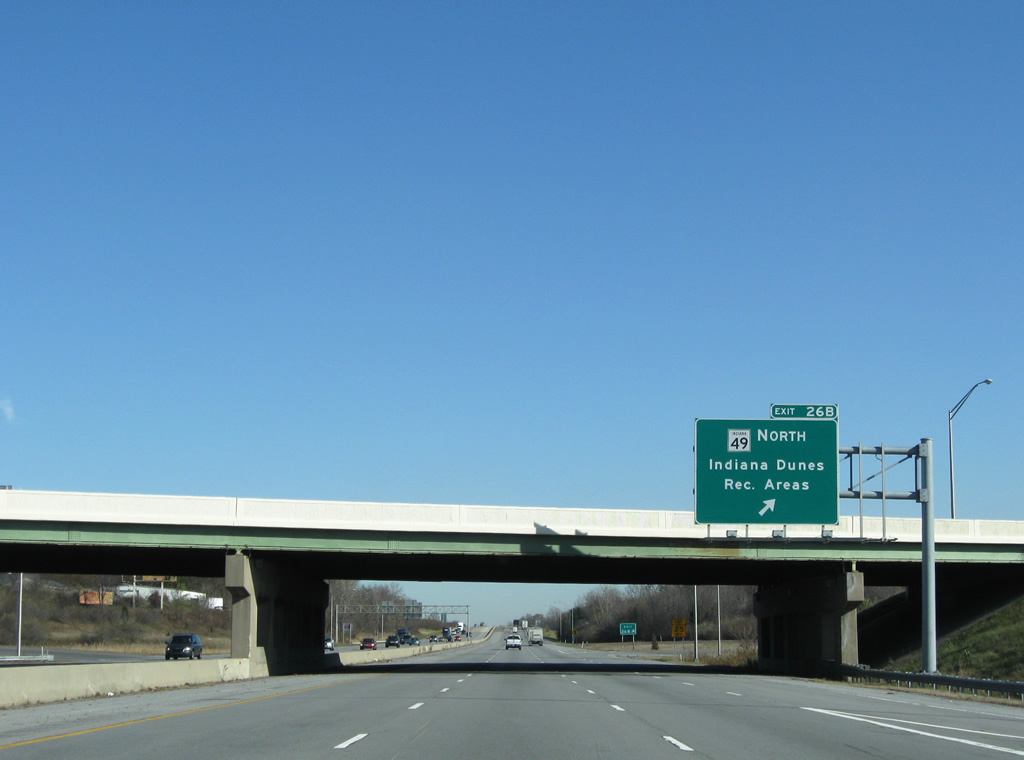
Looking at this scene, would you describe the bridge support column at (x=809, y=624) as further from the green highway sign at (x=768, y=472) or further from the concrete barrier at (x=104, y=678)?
the concrete barrier at (x=104, y=678)

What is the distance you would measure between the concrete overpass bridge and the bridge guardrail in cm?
340

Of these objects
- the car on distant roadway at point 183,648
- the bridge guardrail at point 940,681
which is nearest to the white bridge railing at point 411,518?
the bridge guardrail at point 940,681

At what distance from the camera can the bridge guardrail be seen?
95.7 feet

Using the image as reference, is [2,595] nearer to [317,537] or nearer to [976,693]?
[317,537]

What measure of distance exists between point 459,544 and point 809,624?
17810 millimetres

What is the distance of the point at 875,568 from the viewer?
49.5 m

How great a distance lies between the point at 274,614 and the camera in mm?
47625

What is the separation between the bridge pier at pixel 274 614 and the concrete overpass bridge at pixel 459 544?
0.08 metres

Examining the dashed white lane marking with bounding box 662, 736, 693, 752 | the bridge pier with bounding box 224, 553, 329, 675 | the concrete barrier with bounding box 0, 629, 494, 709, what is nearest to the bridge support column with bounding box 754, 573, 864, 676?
the bridge pier with bounding box 224, 553, 329, 675

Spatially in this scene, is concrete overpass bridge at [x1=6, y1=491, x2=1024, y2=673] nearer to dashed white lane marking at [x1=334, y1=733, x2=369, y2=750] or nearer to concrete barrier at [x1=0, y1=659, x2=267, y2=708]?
concrete barrier at [x1=0, y1=659, x2=267, y2=708]

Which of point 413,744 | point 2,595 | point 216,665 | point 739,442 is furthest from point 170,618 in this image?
point 413,744

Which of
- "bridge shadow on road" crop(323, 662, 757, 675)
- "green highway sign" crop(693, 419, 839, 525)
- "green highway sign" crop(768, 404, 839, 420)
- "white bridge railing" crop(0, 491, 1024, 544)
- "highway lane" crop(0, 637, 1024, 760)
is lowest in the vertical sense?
"bridge shadow on road" crop(323, 662, 757, 675)

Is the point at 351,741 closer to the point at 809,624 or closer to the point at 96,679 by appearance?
the point at 96,679

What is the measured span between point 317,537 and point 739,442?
1706 centimetres
